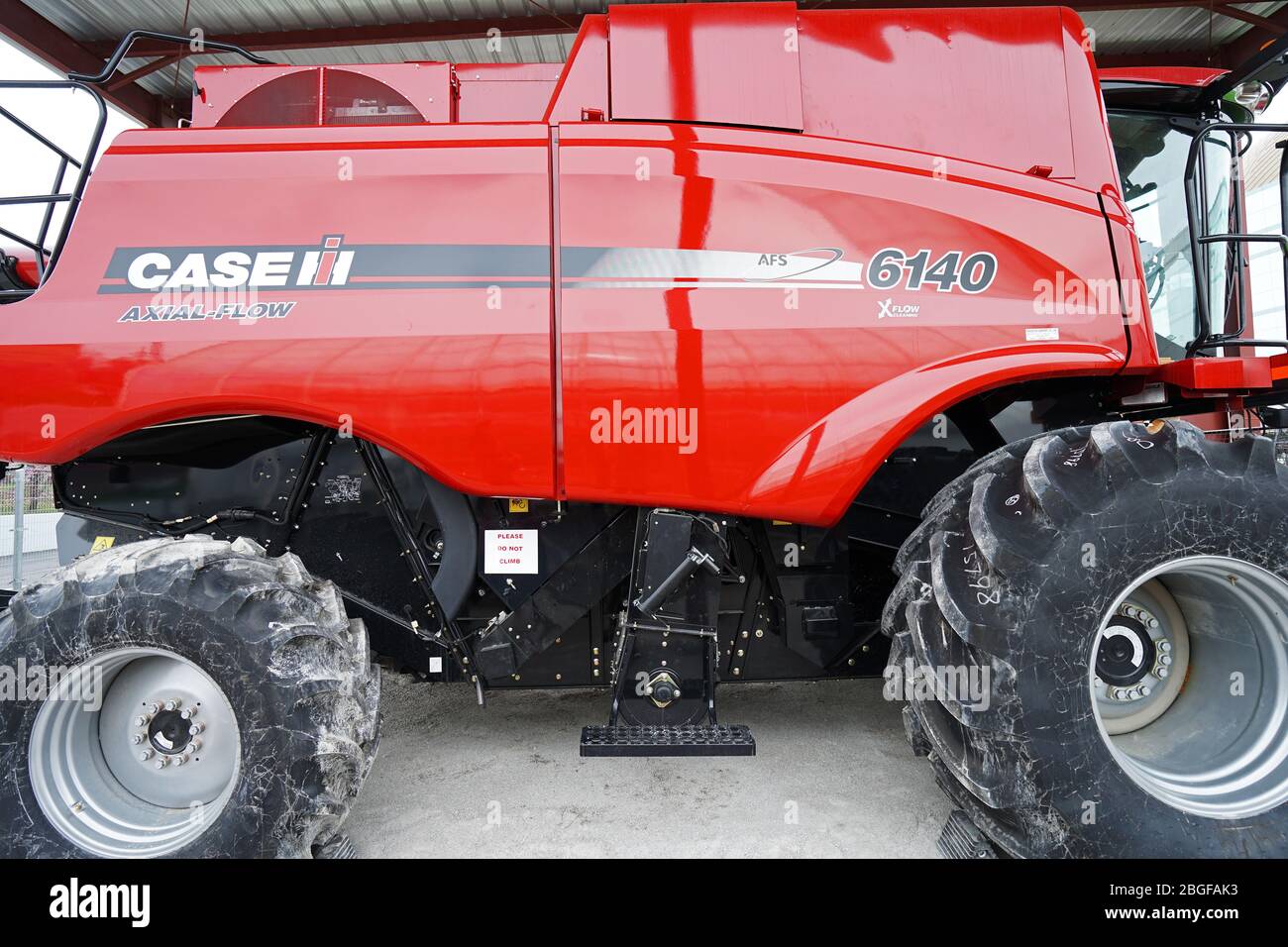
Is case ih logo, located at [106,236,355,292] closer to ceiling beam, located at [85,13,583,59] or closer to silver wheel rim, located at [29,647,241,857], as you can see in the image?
silver wheel rim, located at [29,647,241,857]

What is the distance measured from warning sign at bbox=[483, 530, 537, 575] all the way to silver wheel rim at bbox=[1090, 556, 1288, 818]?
183 cm

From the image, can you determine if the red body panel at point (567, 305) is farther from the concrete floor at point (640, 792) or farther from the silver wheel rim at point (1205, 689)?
the concrete floor at point (640, 792)

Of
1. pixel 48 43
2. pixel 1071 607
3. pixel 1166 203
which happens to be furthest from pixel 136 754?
pixel 48 43

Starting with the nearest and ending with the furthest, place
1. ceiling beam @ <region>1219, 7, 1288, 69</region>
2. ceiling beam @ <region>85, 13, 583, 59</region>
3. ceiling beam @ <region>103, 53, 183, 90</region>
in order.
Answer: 1. ceiling beam @ <region>103, 53, 183, 90</region>
2. ceiling beam @ <region>85, 13, 583, 59</region>
3. ceiling beam @ <region>1219, 7, 1288, 69</region>

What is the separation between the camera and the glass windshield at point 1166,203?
286 centimetres

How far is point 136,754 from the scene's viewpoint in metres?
2.28

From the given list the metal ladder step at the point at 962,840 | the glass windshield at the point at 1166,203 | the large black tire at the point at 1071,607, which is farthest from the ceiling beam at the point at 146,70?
the metal ladder step at the point at 962,840

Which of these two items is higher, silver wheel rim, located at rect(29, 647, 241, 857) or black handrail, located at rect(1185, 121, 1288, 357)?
black handrail, located at rect(1185, 121, 1288, 357)

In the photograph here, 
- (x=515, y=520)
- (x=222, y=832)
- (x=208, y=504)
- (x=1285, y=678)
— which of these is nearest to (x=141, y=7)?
(x=208, y=504)

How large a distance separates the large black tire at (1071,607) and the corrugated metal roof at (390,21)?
6623mm

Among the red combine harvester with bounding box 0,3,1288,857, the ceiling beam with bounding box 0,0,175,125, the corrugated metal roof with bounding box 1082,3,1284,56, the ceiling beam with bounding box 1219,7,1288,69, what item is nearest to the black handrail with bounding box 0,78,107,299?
the red combine harvester with bounding box 0,3,1288,857

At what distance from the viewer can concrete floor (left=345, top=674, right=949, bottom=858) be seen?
98.7 inches

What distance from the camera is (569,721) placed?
3.55 meters
